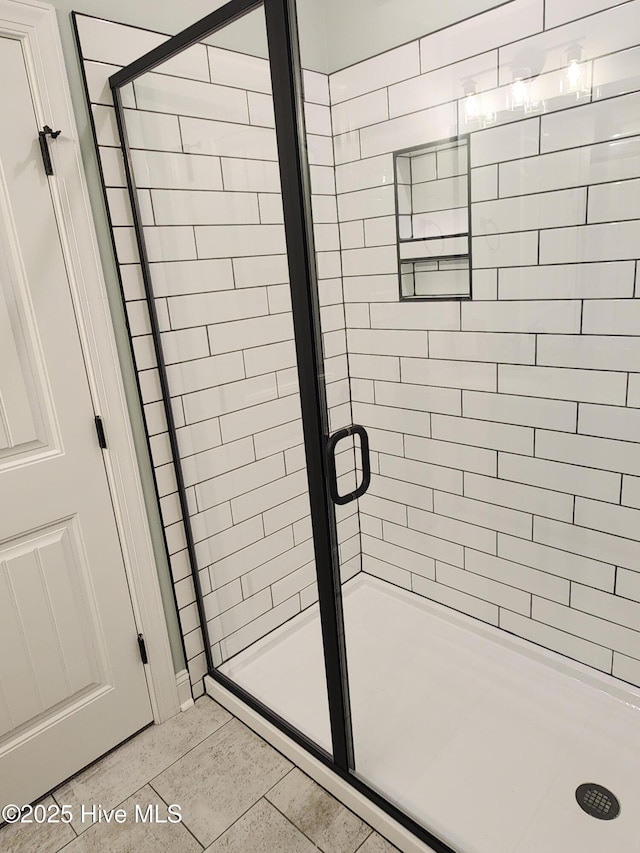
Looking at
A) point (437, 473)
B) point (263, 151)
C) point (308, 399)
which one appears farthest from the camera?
point (437, 473)

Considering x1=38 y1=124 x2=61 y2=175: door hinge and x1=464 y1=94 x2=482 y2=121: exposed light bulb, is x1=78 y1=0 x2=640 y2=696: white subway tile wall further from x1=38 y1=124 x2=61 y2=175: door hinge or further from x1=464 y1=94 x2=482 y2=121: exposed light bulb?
x1=38 y1=124 x2=61 y2=175: door hinge

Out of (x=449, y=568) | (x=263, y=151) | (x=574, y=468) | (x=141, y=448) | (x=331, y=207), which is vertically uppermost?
(x=263, y=151)

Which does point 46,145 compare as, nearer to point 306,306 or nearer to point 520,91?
point 306,306

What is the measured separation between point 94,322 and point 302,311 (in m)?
0.69

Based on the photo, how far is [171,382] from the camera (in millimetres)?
1812

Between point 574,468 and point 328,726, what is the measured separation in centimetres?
114

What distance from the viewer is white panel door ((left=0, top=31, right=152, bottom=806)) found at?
146cm

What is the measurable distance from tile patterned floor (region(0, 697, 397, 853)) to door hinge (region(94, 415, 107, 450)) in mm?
1020

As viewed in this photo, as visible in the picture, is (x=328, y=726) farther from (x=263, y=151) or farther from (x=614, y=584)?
(x=263, y=151)

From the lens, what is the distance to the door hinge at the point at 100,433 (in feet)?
5.49

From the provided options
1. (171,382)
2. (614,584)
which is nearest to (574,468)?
(614,584)

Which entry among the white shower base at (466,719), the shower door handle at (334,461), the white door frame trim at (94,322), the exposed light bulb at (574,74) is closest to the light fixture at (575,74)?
the exposed light bulb at (574,74)

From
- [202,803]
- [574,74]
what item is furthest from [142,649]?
[574,74]

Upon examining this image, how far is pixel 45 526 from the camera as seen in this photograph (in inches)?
64.0
